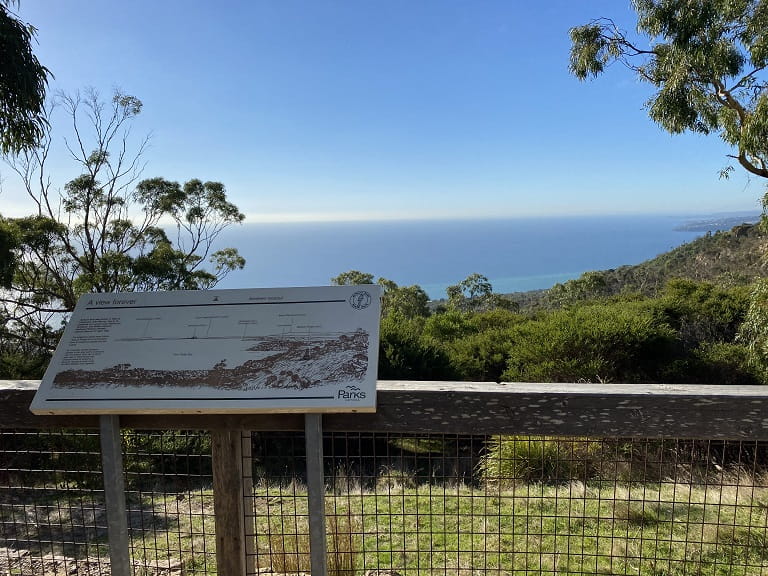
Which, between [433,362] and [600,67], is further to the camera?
[600,67]

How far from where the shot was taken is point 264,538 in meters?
3.80

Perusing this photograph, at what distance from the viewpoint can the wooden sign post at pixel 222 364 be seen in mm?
1812

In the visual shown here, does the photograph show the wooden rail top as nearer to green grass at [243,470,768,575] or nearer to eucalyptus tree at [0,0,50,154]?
green grass at [243,470,768,575]

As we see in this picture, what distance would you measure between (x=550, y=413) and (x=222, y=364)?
1101 mm

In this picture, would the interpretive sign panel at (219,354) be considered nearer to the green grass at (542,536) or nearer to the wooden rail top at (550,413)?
the wooden rail top at (550,413)

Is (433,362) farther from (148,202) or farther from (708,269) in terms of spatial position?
(708,269)

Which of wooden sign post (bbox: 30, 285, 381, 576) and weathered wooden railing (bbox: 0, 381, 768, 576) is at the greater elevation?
wooden sign post (bbox: 30, 285, 381, 576)

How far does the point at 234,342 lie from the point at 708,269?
3751cm

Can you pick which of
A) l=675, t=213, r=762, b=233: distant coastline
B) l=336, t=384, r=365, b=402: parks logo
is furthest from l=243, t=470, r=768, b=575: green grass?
l=675, t=213, r=762, b=233: distant coastline

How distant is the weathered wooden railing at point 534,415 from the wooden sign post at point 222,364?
0.11 meters

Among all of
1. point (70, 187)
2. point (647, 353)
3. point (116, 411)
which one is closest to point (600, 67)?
point (647, 353)

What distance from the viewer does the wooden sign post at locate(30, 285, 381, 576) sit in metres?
1.81

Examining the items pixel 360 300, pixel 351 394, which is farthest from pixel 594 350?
pixel 351 394

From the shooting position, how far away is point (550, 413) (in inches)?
73.1
